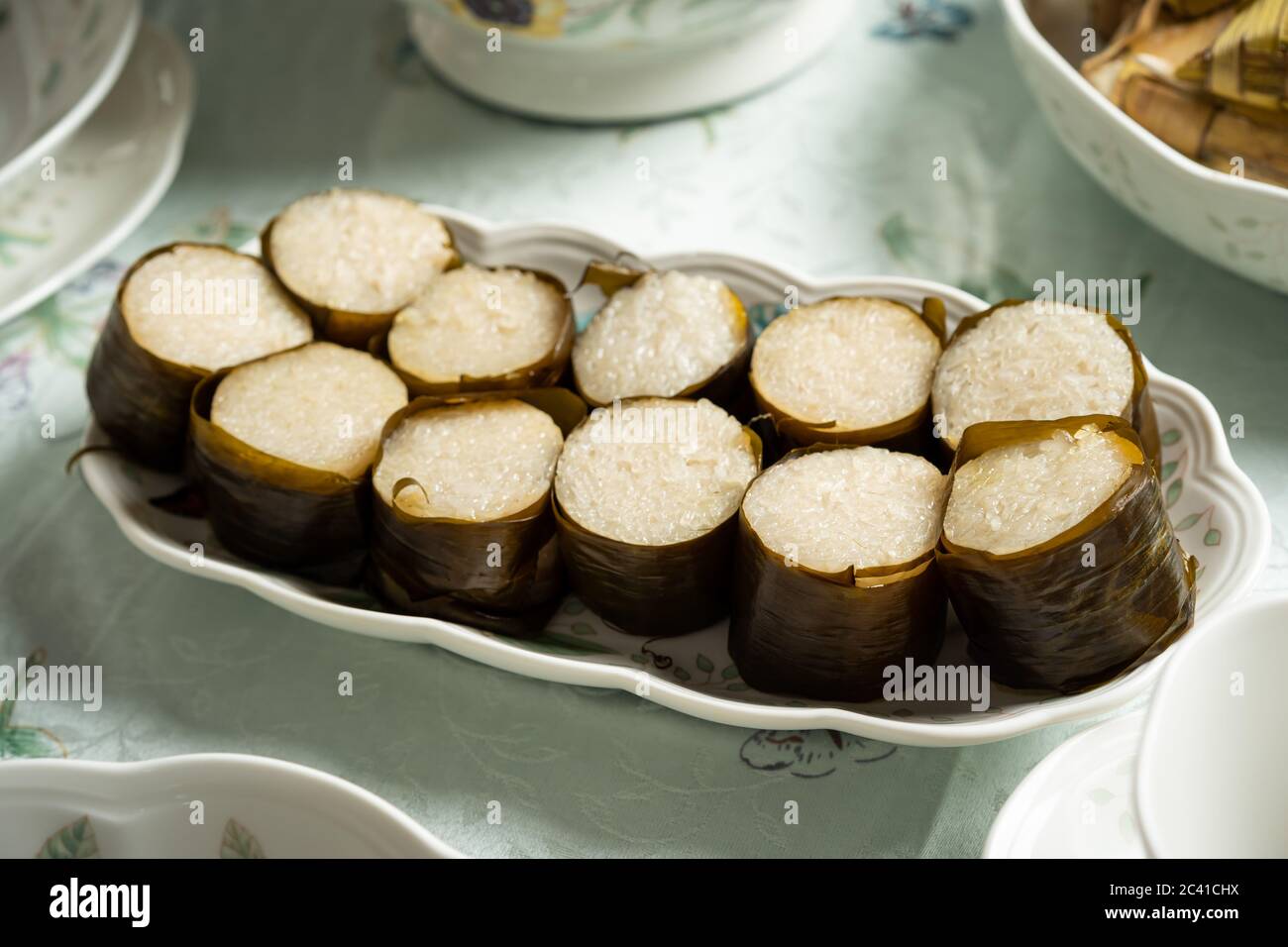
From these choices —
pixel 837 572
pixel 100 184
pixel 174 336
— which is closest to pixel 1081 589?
pixel 837 572

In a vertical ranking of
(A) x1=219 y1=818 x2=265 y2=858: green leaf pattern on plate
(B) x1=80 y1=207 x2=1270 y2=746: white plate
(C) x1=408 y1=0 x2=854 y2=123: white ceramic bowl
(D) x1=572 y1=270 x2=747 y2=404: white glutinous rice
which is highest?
(C) x1=408 y1=0 x2=854 y2=123: white ceramic bowl

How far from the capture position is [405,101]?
7.61 feet

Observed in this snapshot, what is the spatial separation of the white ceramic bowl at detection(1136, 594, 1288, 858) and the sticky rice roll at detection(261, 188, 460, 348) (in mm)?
1078

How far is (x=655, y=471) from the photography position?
143 centimetres

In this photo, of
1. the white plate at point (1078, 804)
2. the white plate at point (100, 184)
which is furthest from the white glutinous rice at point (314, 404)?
the white plate at point (1078, 804)

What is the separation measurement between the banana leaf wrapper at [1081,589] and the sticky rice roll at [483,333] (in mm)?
569

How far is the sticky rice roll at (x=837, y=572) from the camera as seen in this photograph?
50.6 inches

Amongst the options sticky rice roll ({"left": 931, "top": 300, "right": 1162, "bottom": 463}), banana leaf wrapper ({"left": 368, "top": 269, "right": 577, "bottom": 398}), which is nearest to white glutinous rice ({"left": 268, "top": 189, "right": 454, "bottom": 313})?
banana leaf wrapper ({"left": 368, "top": 269, "right": 577, "bottom": 398})

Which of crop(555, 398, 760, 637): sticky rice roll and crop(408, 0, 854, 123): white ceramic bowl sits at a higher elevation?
crop(408, 0, 854, 123): white ceramic bowl

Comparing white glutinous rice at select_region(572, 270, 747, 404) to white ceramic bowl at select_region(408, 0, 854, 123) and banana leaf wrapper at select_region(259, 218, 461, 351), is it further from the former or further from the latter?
white ceramic bowl at select_region(408, 0, 854, 123)

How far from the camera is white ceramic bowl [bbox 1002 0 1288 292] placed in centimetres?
157

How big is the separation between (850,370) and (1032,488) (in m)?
0.31

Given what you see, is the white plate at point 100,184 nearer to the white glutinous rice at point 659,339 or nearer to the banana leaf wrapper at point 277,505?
the banana leaf wrapper at point 277,505
